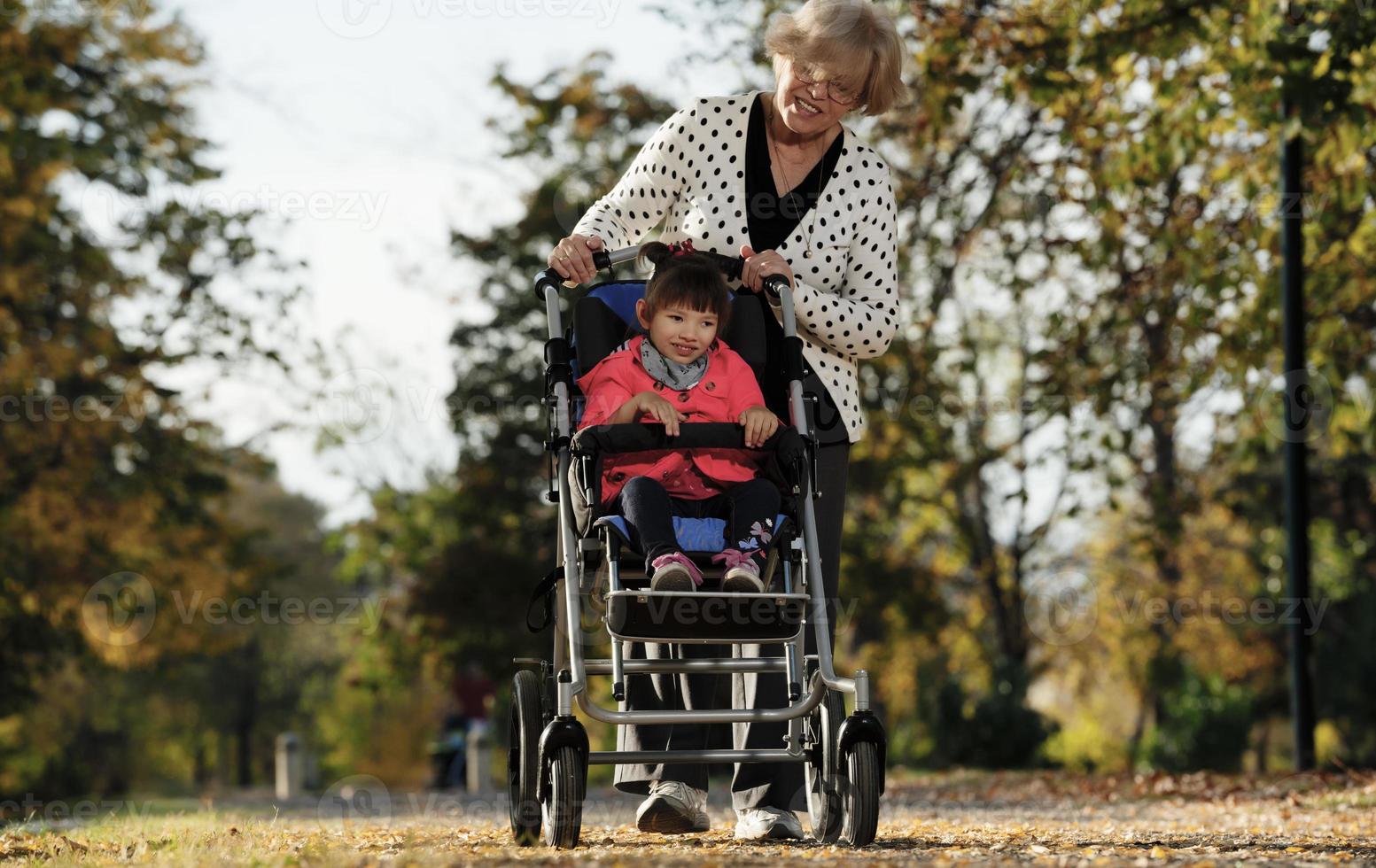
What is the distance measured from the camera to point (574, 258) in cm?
474

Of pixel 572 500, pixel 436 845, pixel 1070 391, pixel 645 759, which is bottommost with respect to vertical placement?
pixel 436 845

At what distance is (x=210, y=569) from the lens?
16.2m

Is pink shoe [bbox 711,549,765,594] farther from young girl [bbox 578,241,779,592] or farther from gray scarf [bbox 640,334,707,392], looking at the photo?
gray scarf [bbox 640,334,707,392]

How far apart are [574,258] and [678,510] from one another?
911 millimetres

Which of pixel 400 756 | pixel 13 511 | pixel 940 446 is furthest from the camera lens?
pixel 400 756

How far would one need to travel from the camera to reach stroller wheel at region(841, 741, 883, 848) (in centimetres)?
411

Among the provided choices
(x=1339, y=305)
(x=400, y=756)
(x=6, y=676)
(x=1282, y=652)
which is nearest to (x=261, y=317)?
(x=6, y=676)

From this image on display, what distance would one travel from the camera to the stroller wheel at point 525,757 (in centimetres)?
458

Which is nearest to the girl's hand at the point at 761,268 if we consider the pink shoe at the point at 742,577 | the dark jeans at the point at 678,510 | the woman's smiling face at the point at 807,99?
the woman's smiling face at the point at 807,99

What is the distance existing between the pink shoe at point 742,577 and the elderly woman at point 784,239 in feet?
1.90

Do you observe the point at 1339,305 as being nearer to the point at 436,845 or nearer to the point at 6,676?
the point at 436,845

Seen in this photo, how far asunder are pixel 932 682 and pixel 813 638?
→ 20.3m

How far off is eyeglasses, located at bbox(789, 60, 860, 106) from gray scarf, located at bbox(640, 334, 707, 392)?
0.90 meters

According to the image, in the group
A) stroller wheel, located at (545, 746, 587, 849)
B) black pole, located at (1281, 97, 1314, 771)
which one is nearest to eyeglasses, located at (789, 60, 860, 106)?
stroller wheel, located at (545, 746, 587, 849)
